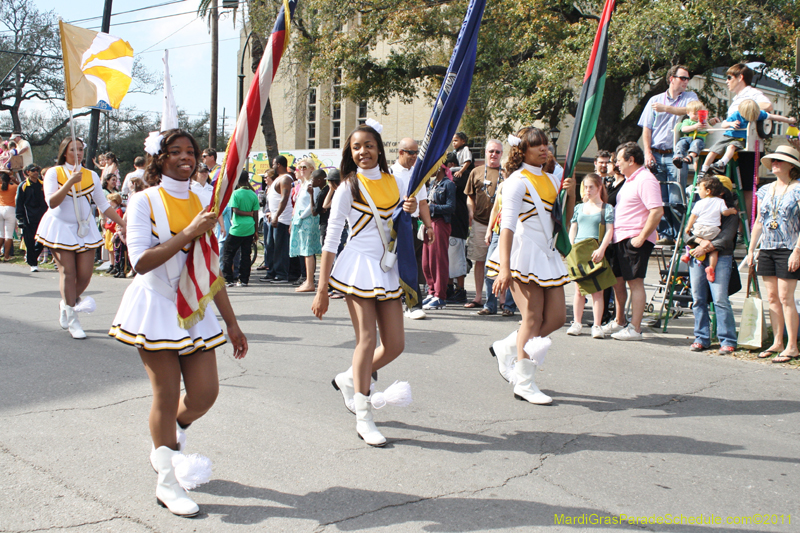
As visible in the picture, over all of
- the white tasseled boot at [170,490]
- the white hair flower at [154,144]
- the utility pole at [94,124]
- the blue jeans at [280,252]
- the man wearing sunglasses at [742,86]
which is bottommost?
the white tasseled boot at [170,490]

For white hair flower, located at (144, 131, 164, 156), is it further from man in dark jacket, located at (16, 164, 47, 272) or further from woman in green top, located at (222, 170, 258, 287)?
man in dark jacket, located at (16, 164, 47, 272)

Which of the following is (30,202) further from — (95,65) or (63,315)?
(63,315)

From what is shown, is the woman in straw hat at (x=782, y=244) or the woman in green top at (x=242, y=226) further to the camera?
the woman in green top at (x=242, y=226)

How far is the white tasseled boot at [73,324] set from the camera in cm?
719

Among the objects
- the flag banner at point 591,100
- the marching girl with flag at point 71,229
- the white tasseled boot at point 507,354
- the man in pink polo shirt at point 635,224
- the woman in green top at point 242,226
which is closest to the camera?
the flag banner at point 591,100

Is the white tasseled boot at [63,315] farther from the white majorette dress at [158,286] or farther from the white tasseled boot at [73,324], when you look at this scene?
the white majorette dress at [158,286]

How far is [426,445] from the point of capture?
422cm

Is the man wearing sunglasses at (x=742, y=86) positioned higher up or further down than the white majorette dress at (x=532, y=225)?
higher up

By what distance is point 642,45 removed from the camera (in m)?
16.7

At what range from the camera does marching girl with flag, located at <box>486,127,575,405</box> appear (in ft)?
16.6

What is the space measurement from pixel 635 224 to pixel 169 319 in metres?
5.65

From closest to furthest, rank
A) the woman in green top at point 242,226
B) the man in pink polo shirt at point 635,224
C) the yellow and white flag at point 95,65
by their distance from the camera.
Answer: the man in pink polo shirt at point 635,224
the yellow and white flag at point 95,65
the woman in green top at point 242,226

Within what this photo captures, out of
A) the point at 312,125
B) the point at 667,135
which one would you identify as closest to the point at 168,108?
the point at 667,135

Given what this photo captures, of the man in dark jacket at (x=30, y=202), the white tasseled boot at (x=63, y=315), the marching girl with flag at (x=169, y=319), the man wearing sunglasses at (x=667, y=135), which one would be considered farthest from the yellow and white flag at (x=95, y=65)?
the man in dark jacket at (x=30, y=202)
